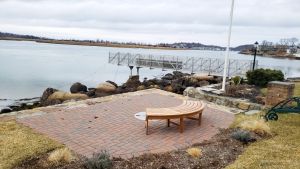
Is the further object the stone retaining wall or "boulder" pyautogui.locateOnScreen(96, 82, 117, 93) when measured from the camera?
"boulder" pyautogui.locateOnScreen(96, 82, 117, 93)

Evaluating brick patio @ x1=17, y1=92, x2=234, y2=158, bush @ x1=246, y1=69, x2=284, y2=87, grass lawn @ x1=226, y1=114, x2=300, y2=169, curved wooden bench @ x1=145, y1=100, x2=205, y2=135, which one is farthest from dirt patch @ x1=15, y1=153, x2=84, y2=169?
bush @ x1=246, y1=69, x2=284, y2=87

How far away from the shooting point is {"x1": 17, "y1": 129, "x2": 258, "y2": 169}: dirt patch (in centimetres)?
463

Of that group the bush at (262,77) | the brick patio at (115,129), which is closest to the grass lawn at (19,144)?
the brick patio at (115,129)

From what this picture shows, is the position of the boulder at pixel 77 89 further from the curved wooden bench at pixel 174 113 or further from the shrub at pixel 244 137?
the shrub at pixel 244 137

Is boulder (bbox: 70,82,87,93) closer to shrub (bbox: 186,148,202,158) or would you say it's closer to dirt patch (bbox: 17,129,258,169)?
dirt patch (bbox: 17,129,258,169)

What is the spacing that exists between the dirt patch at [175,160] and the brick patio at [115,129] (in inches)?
14.7

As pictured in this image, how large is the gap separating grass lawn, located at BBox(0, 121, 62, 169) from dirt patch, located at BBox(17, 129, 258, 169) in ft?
0.64

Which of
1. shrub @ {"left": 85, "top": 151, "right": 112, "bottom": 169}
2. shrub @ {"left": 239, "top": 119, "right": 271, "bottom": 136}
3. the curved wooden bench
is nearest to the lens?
shrub @ {"left": 85, "top": 151, "right": 112, "bottom": 169}

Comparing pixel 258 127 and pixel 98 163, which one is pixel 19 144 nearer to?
pixel 98 163

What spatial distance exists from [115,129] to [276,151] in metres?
3.18

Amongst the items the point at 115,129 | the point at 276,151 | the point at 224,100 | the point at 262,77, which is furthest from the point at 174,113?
the point at 262,77

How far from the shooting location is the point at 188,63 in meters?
24.2

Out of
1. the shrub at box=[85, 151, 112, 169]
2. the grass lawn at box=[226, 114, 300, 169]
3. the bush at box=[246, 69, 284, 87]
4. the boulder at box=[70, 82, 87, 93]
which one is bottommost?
the boulder at box=[70, 82, 87, 93]

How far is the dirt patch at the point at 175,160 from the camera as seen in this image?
15.2 ft
